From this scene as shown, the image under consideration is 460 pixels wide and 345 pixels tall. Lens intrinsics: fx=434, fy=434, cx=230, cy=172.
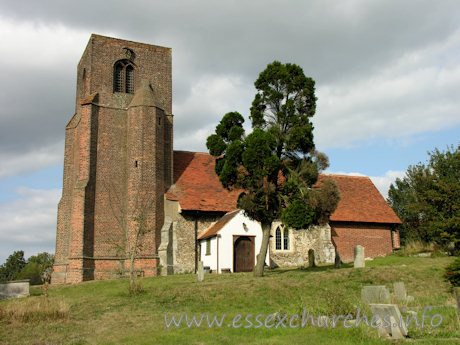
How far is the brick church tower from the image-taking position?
26812 millimetres

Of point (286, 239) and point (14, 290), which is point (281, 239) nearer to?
point (286, 239)

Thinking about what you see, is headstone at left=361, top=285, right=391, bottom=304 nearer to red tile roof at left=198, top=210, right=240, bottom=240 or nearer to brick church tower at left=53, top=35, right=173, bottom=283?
red tile roof at left=198, top=210, right=240, bottom=240

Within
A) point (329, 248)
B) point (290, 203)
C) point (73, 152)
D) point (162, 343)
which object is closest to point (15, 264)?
point (73, 152)

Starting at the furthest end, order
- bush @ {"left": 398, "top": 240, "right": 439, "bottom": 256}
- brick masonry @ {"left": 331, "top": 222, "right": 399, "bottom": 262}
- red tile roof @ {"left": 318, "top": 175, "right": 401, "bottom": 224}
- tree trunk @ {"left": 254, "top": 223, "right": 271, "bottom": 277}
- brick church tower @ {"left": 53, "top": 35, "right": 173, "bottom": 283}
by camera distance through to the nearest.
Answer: red tile roof @ {"left": 318, "top": 175, "right": 401, "bottom": 224} < brick masonry @ {"left": 331, "top": 222, "right": 399, "bottom": 262} < bush @ {"left": 398, "top": 240, "right": 439, "bottom": 256} < brick church tower @ {"left": 53, "top": 35, "right": 173, "bottom": 283} < tree trunk @ {"left": 254, "top": 223, "right": 271, "bottom": 277}

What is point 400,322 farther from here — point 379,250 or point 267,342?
point 379,250

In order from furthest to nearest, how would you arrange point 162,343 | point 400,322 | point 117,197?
1. point 117,197
2. point 162,343
3. point 400,322

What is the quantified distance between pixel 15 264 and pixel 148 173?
196ft

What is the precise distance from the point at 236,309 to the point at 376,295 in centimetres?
425

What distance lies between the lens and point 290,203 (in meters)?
21.0

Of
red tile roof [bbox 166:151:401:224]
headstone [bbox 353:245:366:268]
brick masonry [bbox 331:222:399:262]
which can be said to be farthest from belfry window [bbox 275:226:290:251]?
headstone [bbox 353:245:366:268]

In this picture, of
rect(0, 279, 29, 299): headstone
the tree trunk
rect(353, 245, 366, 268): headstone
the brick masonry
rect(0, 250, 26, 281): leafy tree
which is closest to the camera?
rect(0, 279, 29, 299): headstone

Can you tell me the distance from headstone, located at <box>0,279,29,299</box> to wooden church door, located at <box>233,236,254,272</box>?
11.8m

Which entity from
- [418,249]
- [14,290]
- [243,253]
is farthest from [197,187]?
[418,249]

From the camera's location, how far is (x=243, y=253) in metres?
27.0
